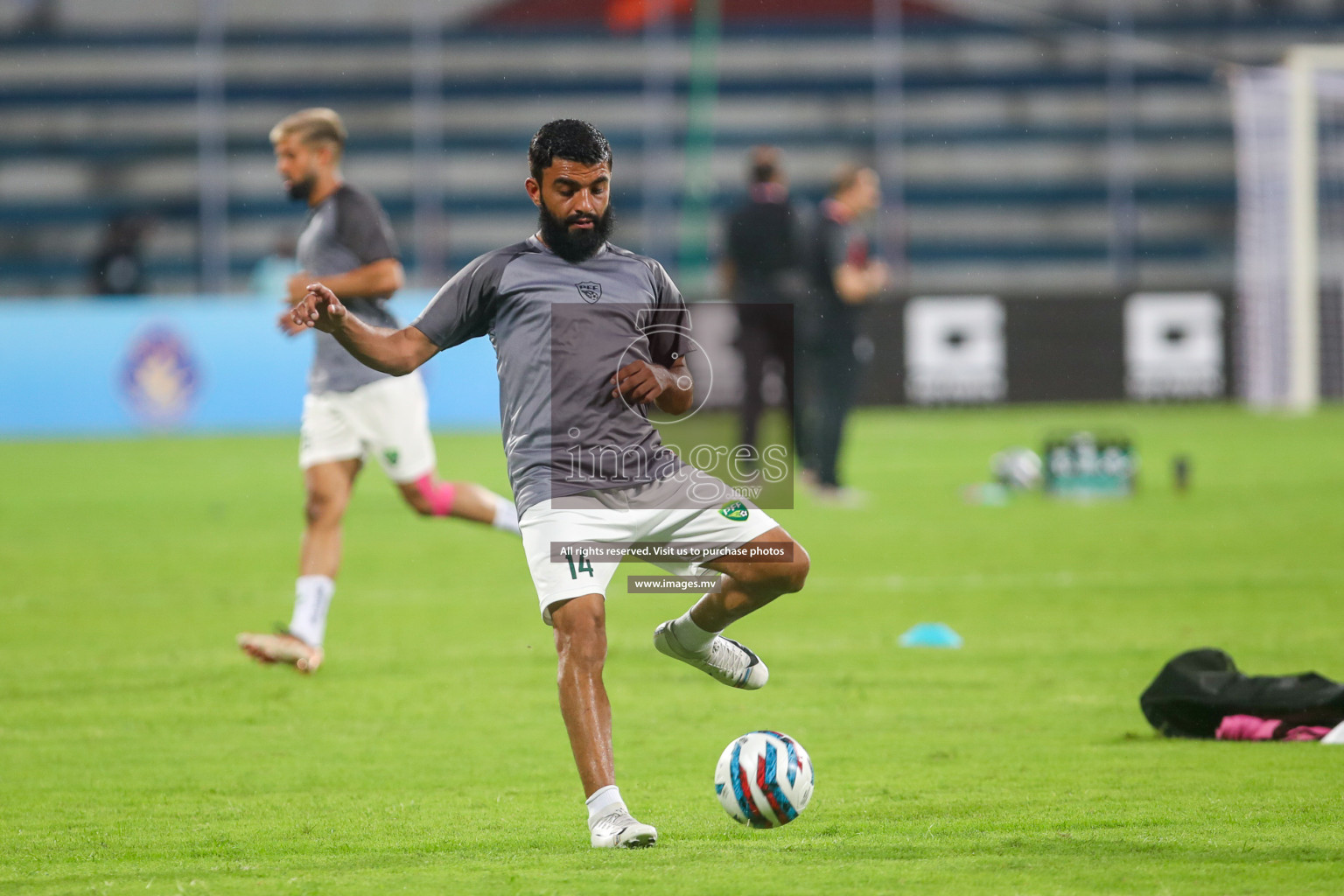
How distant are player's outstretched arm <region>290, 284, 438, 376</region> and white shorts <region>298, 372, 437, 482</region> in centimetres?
275

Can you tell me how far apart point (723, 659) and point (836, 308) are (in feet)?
29.0

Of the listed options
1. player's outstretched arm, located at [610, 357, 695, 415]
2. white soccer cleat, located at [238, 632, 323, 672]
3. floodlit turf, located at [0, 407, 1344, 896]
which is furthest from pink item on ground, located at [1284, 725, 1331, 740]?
white soccer cleat, located at [238, 632, 323, 672]

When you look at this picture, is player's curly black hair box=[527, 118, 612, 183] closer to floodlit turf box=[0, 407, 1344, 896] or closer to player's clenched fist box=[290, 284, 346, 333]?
player's clenched fist box=[290, 284, 346, 333]

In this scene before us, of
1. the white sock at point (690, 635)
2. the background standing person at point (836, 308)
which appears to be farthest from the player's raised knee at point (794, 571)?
the background standing person at point (836, 308)

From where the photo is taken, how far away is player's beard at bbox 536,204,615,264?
5055 mm

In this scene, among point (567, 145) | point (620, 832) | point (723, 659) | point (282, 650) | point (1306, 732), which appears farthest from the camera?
point (282, 650)

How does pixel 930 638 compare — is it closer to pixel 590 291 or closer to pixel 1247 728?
pixel 1247 728

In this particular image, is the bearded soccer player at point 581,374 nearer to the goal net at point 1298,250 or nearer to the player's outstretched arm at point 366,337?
the player's outstretched arm at point 366,337

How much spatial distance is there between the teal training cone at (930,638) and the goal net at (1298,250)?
52.1 ft

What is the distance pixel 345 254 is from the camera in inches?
309

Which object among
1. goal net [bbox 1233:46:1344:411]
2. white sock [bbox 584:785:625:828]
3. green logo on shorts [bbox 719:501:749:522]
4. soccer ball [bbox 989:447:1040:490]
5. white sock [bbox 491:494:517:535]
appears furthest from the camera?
goal net [bbox 1233:46:1344:411]

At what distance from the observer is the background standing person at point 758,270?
14.8 metres

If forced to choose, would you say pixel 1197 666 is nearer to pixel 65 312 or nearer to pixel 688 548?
pixel 688 548

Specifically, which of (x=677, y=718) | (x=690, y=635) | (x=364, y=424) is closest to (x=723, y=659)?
(x=690, y=635)
